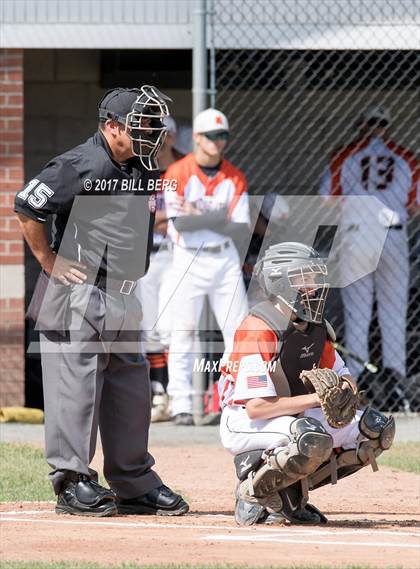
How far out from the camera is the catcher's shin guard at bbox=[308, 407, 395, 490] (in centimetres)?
617

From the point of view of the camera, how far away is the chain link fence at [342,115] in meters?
10.4

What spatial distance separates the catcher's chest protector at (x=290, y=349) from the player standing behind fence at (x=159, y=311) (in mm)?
4011

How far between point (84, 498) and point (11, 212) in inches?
175

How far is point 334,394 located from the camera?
5.87 m

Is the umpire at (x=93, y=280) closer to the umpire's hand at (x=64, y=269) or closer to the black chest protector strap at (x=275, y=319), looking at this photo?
the umpire's hand at (x=64, y=269)

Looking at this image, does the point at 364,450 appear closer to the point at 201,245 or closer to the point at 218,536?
the point at 218,536

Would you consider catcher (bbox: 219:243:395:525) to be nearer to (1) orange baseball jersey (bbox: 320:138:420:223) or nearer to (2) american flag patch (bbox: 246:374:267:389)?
(2) american flag patch (bbox: 246:374:267:389)

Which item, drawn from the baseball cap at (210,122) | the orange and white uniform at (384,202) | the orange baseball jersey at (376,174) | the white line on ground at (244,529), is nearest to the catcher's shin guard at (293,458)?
the white line on ground at (244,529)

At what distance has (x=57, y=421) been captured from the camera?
6160 mm

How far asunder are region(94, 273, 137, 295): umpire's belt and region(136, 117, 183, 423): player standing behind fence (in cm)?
388

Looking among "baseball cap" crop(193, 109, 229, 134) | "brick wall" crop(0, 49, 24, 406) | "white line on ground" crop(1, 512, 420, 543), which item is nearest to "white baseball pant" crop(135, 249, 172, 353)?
"brick wall" crop(0, 49, 24, 406)

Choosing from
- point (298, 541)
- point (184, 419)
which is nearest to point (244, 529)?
point (298, 541)

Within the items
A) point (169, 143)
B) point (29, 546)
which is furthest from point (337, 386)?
point (169, 143)

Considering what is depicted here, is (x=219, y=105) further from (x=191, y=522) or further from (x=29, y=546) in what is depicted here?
(x=29, y=546)
